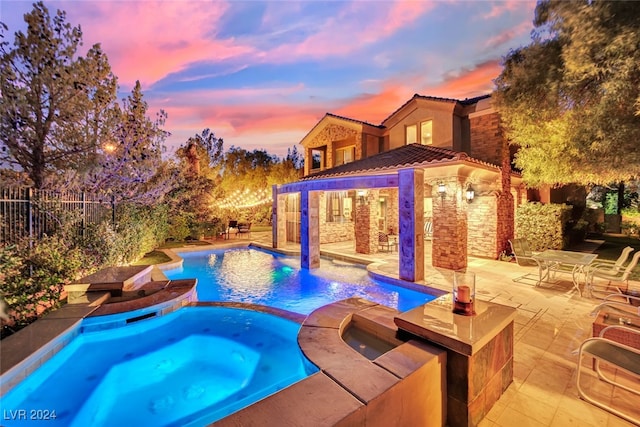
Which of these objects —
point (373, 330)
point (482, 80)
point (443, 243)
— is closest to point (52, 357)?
point (373, 330)

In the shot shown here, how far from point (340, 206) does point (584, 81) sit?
13302 mm

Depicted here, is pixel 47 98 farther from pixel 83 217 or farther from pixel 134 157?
pixel 83 217

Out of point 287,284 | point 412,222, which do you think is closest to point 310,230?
point 287,284

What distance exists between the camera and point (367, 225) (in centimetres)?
1302

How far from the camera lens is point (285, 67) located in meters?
15.0

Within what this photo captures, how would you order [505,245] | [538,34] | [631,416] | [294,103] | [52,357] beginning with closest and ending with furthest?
[631,416] < [52,357] < [538,34] < [505,245] < [294,103]

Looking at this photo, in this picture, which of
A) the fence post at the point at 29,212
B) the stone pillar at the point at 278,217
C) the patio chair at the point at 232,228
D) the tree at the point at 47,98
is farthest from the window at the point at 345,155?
the fence post at the point at 29,212

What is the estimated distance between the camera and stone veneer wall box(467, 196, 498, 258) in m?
11.1

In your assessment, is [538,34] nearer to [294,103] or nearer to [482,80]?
[482,80]

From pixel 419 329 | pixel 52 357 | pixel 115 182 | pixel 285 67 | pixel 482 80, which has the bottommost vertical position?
pixel 52 357

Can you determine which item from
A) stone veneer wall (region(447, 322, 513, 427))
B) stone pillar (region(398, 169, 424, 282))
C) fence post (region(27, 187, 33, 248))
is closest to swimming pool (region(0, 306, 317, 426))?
stone veneer wall (region(447, 322, 513, 427))

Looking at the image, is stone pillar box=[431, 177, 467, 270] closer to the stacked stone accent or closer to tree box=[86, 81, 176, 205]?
the stacked stone accent

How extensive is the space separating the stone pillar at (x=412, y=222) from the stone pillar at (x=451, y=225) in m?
1.82

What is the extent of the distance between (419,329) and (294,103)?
19865 millimetres
